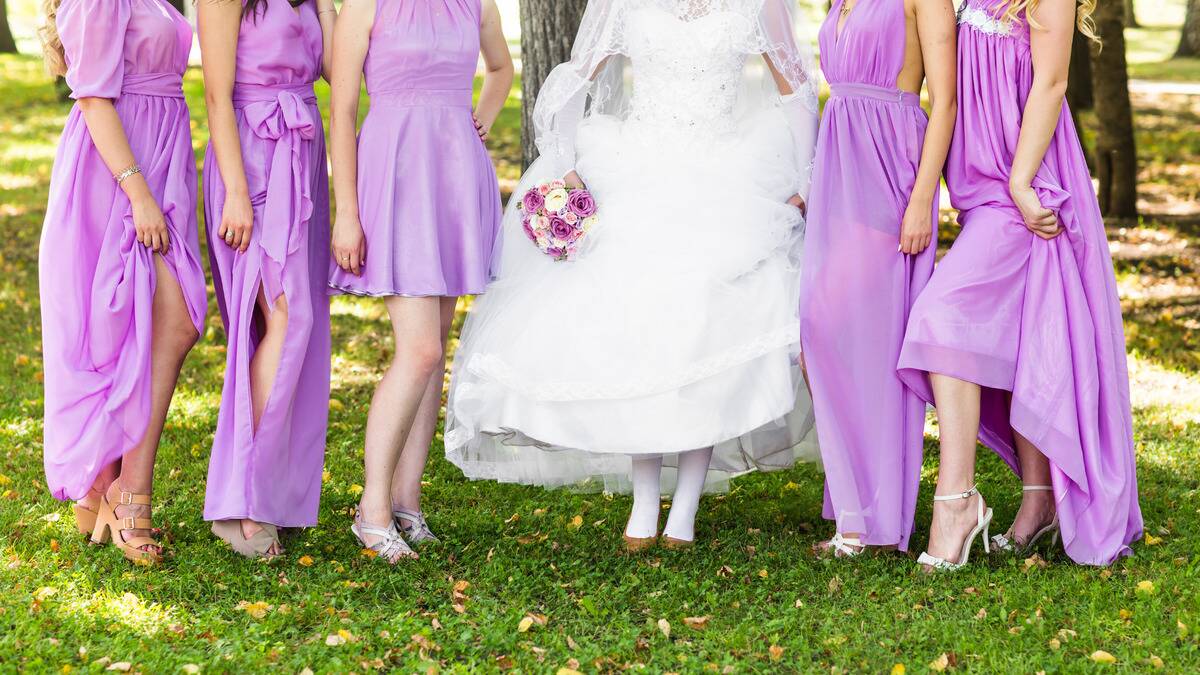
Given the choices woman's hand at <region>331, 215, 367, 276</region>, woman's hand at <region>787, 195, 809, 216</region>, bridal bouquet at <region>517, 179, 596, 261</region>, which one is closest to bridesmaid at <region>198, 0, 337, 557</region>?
woman's hand at <region>331, 215, 367, 276</region>

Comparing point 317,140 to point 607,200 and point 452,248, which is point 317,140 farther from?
point 607,200

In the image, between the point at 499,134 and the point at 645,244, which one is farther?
the point at 499,134

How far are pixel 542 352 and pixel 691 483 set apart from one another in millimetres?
728

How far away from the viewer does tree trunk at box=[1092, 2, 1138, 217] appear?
31.3 ft

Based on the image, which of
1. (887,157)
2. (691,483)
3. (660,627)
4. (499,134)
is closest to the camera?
(660,627)

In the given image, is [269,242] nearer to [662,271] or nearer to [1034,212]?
[662,271]

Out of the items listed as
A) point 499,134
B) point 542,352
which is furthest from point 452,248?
point 499,134

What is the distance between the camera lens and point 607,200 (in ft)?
14.5

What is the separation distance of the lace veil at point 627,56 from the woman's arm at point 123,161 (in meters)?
1.33

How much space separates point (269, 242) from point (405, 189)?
0.49m

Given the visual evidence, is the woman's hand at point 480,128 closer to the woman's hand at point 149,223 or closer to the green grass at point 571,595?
the woman's hand at point 149,223

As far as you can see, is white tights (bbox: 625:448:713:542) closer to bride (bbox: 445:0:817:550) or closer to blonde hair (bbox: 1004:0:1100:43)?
bride (bbox: 445:0:817:550)

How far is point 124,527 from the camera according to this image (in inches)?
173

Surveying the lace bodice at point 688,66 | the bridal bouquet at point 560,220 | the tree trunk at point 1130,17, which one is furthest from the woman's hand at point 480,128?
the tree trunk at point 1130,17
